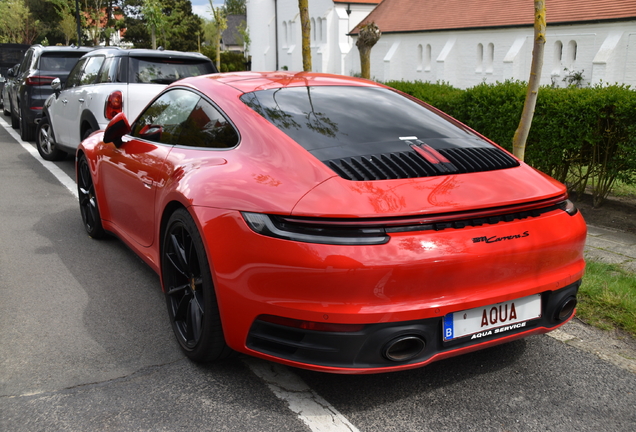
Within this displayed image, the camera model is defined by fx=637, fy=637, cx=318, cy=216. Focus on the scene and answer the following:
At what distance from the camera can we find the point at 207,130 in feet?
11.9

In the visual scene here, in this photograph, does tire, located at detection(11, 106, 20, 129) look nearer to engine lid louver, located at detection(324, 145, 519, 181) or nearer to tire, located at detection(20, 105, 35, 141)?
tire, located at detection(20, 105, 35, 141)

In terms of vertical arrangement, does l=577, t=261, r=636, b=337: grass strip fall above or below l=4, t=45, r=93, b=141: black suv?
below

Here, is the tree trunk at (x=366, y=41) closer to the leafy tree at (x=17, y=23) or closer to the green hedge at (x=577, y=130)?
the green hedge at (x=577, y=130)

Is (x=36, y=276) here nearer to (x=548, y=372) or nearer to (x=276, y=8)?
(x=548, y=372)

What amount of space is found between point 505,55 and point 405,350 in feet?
137

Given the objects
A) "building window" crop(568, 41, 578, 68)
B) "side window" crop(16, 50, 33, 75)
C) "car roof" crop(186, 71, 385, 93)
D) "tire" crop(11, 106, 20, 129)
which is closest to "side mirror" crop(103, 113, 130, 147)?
"car roof" crop(186, 71, 385, 93)

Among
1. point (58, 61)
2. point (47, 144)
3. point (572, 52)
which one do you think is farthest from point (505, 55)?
point (47, 144)

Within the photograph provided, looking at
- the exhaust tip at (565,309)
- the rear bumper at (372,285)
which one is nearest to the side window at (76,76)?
the rear bumper at (372,285)

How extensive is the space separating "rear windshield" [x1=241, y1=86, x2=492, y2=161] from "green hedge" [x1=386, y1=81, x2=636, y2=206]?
369 centimetres

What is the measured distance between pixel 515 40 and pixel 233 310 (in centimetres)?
4155

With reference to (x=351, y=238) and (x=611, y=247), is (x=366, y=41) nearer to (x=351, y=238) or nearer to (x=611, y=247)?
(x=611, y=247)

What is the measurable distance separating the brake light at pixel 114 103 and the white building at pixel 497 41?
910 inches

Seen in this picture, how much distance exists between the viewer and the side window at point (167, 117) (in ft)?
13.0

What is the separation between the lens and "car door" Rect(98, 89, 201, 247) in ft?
12.8
